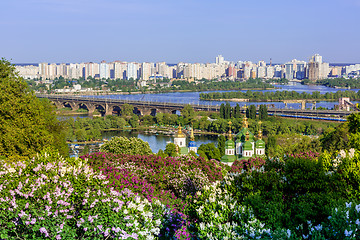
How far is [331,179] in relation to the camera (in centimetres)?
300

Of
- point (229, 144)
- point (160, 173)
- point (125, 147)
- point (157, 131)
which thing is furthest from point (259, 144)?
point (157, 131)

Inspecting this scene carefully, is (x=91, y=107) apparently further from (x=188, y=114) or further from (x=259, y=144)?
(x=259, y=144)

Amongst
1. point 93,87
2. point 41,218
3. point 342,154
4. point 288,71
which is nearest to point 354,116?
point 342,154

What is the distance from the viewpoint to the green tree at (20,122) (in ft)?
15.1

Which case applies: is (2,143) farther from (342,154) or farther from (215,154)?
(215,154)

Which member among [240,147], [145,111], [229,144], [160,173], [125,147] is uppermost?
[160,173]

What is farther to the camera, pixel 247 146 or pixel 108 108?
pixel 108 108

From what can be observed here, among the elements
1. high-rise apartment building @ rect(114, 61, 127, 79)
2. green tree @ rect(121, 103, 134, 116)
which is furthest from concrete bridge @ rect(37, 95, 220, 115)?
high-rise apartment building @ rect(114, 61, 127, 79)

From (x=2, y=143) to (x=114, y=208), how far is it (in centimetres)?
225

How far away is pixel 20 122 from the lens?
480 cm

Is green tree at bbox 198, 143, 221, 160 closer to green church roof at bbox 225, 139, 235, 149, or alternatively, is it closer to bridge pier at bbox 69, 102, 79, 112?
green church roof at bbox 225, 139, 235, 149

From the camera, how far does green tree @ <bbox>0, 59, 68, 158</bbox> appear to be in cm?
462

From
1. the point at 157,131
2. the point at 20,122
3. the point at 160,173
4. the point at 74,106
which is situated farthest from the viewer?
the point at 74,106

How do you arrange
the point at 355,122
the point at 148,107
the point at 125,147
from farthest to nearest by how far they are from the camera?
the point at 148,107, the point at 125,147, the point at 355,122
